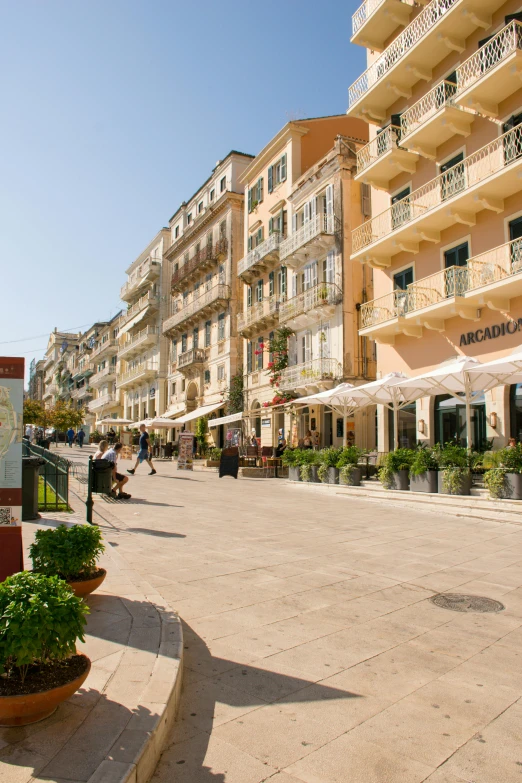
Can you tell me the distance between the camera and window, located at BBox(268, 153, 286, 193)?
3206 centimetres

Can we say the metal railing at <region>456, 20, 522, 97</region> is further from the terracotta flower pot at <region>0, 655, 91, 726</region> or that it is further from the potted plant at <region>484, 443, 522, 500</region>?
the terracotta flower pot at <region>0, 655, 91, 726</region>

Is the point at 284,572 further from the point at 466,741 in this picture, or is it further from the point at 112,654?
the point at 466,741

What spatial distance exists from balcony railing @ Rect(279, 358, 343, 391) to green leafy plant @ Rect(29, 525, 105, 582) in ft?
70.9

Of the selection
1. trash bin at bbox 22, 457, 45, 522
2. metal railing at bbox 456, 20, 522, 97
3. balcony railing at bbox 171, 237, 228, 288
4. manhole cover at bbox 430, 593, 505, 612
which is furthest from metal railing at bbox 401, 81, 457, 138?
balcony railing at bbox 171, 237, 228, 288

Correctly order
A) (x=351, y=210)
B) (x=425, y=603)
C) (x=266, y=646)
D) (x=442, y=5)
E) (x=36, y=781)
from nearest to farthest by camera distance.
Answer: (x=36, y=781), (x=266, y=646), (x=425, y=603), (x=442, y=5), (x=351, y=210)

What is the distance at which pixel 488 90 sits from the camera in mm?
17078

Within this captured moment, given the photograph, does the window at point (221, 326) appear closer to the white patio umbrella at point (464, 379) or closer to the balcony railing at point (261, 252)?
the balcony railing at point (261, 252)

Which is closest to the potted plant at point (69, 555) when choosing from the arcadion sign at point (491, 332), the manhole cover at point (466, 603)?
the manhole cover at point (466, 603)

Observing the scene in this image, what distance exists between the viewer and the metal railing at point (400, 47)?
19.1 meters

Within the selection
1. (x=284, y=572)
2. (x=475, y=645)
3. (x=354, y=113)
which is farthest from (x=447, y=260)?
(x=475, y=645)

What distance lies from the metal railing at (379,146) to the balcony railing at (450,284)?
5205 mm

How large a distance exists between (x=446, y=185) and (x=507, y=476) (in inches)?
440

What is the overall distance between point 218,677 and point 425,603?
2.48 meters

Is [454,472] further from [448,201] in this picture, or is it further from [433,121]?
[433,121]
